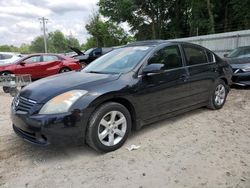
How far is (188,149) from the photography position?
3.98m

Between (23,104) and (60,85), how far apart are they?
1.85 feet

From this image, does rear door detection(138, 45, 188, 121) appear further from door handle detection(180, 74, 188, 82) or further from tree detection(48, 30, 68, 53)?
tree detection(48, 30, 68, 53)

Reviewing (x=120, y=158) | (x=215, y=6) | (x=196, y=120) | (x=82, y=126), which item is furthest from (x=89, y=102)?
(x=215, y=6)

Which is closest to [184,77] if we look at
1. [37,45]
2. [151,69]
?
[151,69]

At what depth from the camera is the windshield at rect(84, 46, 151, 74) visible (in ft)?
14.6

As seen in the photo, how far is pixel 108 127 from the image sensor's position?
3.93m

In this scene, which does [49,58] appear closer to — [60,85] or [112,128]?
[60,85]

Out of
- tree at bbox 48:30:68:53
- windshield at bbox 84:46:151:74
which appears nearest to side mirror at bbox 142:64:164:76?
windshield at bbox 84:46:151:74

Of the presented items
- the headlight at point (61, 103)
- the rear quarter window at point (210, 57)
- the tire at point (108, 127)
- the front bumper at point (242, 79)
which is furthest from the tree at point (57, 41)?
the headlight at point (61, 103)

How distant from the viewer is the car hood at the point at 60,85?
3.73 m

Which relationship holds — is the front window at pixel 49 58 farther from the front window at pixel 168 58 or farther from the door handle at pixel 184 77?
the door handle at pixel 184 77

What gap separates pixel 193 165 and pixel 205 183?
42 centimetres

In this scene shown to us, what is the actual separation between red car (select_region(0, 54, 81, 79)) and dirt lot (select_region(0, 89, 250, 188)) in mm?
7433

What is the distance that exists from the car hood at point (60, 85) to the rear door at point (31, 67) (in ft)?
26.8
